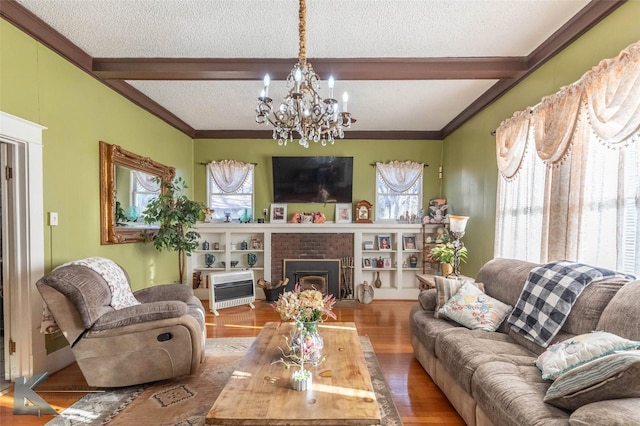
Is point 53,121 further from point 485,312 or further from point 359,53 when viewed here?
point 485,312

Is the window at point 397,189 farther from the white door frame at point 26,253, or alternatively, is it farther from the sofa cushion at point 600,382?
the white door frame at point 26,253

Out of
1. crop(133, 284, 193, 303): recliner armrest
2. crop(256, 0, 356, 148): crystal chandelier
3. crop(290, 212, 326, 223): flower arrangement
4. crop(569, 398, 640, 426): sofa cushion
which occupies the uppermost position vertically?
crop(256, 0, 356, 148): crystal chandelier

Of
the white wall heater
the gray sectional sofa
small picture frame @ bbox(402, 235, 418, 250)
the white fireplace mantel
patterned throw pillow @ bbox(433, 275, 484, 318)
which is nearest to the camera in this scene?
the gray sectional sofa

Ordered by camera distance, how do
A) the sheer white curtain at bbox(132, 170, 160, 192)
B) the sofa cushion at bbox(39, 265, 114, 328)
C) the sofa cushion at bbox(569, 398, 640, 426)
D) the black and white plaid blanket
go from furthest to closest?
the sheer white curtain at bbox(132, 170, 160, 192) → the sofa cushion at bbox(39, 265, 114, 328) → the black and white plaid blanket → the sofa cushion at bbox(569, 398, 640, 426)

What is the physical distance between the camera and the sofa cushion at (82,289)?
7.69ft

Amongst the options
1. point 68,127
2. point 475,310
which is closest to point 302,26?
point 68,127

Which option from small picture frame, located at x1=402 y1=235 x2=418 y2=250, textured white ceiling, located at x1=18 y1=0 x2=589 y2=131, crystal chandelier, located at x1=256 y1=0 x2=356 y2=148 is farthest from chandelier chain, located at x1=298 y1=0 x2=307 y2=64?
small picture frame, located at x1=402 y1=235 x2=418 y2=250

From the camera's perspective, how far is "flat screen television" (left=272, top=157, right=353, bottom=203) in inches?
218

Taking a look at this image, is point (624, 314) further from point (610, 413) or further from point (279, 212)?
point (279, 212)

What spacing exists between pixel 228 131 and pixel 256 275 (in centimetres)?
253

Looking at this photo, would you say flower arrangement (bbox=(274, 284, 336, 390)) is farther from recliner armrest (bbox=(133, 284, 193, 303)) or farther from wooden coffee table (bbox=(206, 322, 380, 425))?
recliner armrest (bbox=(133, 284, 193, 303))

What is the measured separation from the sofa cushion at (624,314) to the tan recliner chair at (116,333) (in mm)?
2739

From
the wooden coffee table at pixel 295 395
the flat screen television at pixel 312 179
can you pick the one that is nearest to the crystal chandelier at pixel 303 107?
the wooden coffee table at pixel 295 395

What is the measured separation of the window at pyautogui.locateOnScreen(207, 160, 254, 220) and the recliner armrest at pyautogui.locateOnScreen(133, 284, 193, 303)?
238 cm
